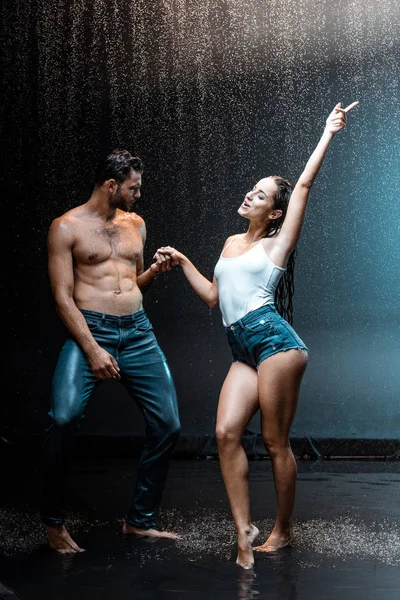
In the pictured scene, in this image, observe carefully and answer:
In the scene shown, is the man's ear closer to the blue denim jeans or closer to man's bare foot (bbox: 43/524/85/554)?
the blue denim jeans

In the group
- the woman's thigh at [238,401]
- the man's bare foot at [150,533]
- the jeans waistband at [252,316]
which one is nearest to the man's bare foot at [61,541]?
the man's bare foot at [150,533]

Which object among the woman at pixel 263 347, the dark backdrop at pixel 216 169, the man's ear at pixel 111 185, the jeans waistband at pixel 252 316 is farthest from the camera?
the dark backdrop at pixel 216 169

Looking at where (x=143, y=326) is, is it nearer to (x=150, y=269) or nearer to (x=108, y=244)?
(x=150, y=269)

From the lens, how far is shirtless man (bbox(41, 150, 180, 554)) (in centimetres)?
404

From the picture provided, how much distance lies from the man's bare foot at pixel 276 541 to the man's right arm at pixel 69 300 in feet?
3.05

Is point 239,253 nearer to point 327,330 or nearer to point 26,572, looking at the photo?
point 26,572

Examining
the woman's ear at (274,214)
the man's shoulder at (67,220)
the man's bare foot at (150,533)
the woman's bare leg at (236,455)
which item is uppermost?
the woman's ear at (274,214)

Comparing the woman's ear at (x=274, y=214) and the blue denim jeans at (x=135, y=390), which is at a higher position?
the woman's ear at (x=274, y=214)

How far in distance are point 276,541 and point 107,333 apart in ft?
3.68

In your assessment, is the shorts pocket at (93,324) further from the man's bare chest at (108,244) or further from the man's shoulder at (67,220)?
the man's shoulder at (67,220)

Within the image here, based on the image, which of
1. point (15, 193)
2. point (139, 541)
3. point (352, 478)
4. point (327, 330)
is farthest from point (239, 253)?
point (15, 193)

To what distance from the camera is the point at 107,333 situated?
13.7ft

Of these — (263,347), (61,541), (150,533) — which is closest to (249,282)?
(263,347)

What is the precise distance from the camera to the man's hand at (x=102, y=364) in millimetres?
4070
